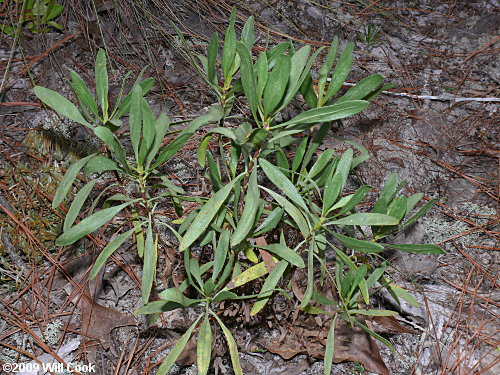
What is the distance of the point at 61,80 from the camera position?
7.97 feet

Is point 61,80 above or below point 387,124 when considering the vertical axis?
above

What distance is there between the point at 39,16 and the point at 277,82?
6.59ft

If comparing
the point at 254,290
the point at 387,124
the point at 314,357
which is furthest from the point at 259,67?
the point at 387,124

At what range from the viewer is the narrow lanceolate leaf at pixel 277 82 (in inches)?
45.1

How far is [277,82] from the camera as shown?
1.18 metres

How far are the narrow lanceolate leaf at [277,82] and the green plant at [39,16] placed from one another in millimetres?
1879

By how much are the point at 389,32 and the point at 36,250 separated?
2724mm

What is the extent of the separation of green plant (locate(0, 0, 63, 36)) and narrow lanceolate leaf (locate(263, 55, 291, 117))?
188 cm

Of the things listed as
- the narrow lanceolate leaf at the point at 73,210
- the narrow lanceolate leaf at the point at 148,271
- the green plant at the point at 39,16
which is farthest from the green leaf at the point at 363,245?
the green plant at the point at 39,16

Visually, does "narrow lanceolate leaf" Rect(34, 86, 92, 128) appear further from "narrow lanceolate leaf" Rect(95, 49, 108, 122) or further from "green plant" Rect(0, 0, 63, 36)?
"green plant" Rect(0, 0, 63, 36)

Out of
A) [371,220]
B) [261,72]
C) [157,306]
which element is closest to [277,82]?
[261,72]

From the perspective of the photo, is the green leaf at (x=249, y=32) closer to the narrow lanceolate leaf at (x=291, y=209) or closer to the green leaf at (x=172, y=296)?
the narrow lanceolate leaf at (x=291, y=209)

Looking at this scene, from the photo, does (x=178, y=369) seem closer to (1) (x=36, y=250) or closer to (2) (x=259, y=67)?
(1) (x=36, y=250)

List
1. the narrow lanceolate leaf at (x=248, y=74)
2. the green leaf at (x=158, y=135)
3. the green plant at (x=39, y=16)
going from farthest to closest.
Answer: the green plant at (x=39, y=16) < the green leaf at (x=158, y=135) < the narrow lanceolate leaf at (x=248, y=74)
